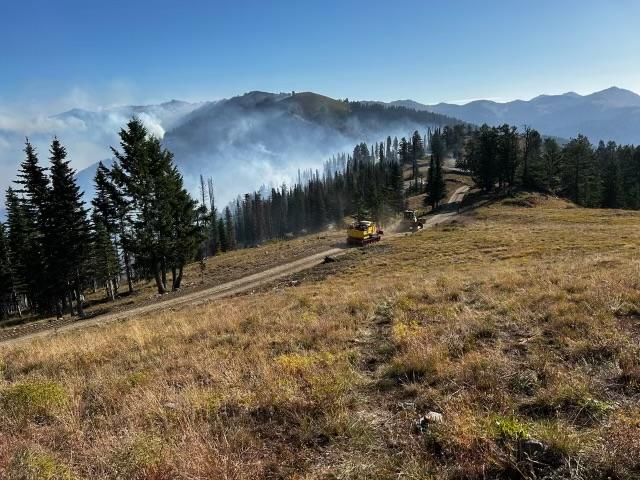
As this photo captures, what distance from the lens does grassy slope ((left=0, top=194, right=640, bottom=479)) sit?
167 inches

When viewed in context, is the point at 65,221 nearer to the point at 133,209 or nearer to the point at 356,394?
the point at 133,209

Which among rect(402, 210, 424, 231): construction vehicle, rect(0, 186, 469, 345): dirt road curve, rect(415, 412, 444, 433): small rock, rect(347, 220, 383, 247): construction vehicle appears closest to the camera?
rect(415, 412, 444, 433): small rock

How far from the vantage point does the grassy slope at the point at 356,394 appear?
167 inches

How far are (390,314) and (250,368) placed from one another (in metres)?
4.82

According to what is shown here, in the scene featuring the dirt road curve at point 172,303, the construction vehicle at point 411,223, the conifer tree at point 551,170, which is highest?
the conifer tree at point 551,170

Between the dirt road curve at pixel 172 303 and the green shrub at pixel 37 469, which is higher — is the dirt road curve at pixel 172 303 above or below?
below

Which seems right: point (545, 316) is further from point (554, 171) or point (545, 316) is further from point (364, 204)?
point (554, 171)

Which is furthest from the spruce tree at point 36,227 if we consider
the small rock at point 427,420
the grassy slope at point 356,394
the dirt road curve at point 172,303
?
the small rock at point 427,420

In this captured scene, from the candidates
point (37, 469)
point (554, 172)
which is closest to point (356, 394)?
point (37, 469)

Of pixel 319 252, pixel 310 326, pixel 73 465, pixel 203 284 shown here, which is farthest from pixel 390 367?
pixel 319 252

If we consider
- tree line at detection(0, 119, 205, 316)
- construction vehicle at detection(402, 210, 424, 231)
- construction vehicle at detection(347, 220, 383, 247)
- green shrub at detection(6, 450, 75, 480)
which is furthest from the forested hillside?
green shrub at detection(6, 450, 75, 480)

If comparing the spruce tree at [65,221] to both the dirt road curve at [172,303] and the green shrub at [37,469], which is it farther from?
the green shrub at [37,469]

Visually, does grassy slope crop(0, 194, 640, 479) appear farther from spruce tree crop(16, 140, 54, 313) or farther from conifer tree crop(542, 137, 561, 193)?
conifer tree crop(542, 137, 561, 193)

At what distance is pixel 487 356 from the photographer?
6719mm
